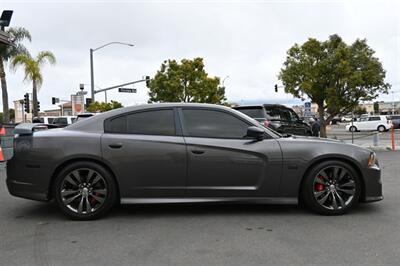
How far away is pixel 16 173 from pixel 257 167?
3.15 m

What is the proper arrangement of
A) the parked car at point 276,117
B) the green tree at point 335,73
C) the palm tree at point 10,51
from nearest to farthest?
1. the parked car at point 276,117
2. the green tree at point 335,73
3. the palm tree at point 10,51

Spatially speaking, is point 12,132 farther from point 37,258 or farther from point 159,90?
point 159,90

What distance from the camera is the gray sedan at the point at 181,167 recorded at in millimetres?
5609

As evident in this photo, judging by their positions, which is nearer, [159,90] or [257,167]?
[257,167]

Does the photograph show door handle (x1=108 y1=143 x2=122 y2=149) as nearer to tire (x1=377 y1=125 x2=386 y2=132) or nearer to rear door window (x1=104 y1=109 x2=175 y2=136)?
rear door window (x1=104 y1=109 x2=175 y2=136)

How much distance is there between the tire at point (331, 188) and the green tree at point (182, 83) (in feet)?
125

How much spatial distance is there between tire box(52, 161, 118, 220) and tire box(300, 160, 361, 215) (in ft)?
8.35

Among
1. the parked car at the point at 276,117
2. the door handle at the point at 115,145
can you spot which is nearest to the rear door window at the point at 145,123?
the door handle at the point at 115,145

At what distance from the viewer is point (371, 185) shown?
229 inches

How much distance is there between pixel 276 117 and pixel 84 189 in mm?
9097

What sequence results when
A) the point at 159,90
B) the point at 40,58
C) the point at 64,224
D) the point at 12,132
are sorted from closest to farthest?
1. the point at 64,224
2. the point at 12,132
3. the point at 40,58
4. the point at 159,90

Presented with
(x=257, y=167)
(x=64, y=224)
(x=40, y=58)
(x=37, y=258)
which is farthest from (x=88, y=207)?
(x=40, y=58)

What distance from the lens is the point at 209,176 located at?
18.5 feet

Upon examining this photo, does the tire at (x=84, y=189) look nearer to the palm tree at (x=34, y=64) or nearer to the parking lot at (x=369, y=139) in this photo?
the parking lot at (x=369, y=139)
